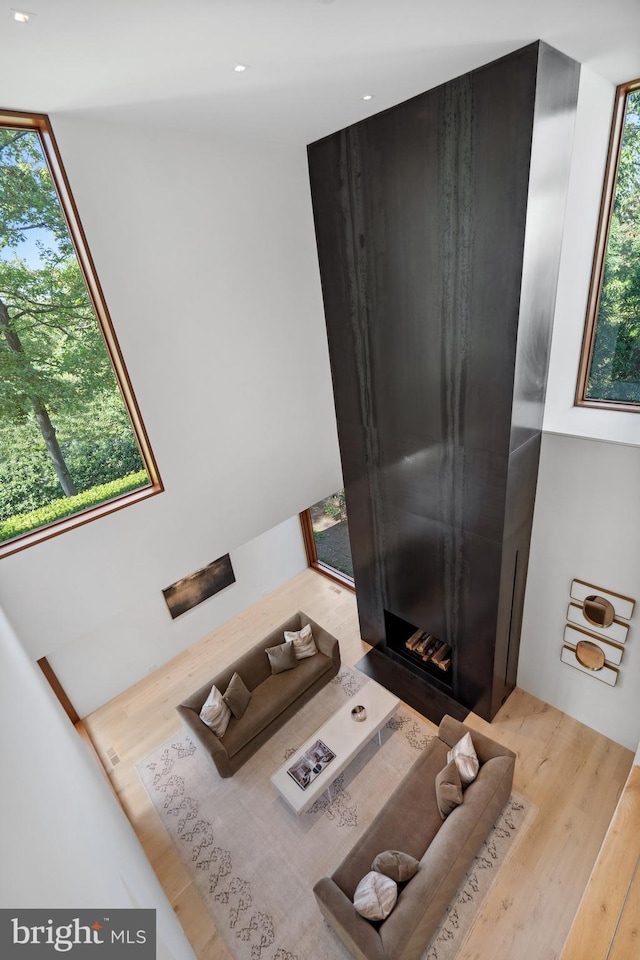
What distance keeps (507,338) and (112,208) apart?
3.19 metres

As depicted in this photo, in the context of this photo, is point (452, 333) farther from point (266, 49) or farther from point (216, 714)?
point (216, 714)

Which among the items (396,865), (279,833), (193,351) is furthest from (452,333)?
(279,833)

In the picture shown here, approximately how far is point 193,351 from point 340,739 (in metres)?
4.35

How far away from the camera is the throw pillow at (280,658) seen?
5680mm

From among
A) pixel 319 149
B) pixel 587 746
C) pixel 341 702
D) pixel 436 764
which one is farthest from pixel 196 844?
pixel 319 149

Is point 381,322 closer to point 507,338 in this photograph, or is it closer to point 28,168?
point 507,338

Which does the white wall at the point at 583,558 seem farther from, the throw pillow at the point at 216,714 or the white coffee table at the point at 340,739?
the throw pillow at the point at 216,714

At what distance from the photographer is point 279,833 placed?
442cm

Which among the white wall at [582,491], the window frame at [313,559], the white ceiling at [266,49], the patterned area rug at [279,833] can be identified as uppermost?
the white ceiling at [266,49]
